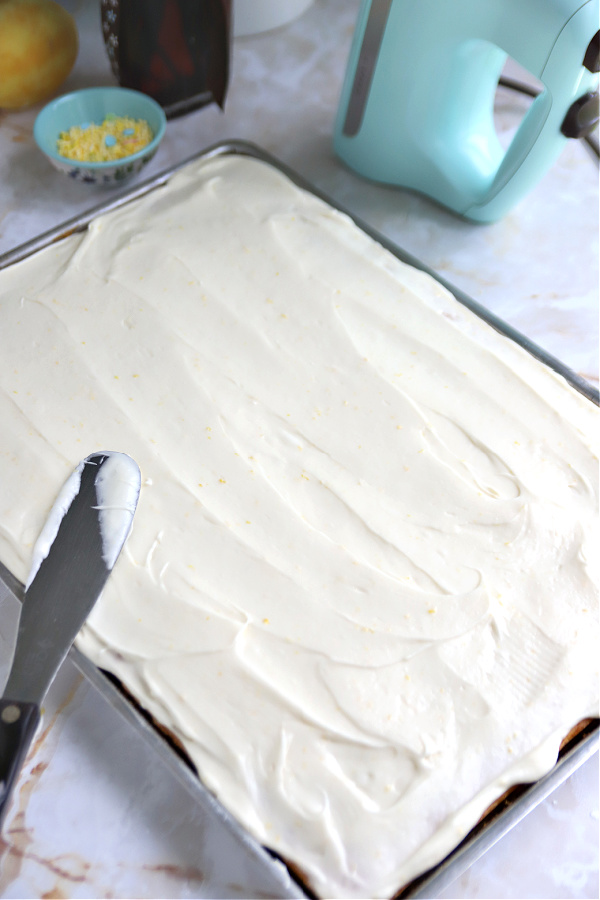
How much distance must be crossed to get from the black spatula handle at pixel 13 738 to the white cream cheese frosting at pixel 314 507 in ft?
0.34

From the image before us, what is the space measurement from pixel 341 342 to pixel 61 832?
701 mm

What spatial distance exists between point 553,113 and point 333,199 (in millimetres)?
408

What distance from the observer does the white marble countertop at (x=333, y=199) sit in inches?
32.3

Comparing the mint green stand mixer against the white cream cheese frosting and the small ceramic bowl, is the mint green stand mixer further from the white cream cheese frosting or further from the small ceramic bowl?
the small ceramic bowl

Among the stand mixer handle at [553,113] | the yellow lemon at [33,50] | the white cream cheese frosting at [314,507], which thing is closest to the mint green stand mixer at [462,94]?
the stand mixer handle at [553,113]

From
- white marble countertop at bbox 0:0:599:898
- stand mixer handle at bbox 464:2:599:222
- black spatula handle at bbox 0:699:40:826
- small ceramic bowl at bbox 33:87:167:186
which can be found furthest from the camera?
small ceramic bowl at bbox 33:87:167:186

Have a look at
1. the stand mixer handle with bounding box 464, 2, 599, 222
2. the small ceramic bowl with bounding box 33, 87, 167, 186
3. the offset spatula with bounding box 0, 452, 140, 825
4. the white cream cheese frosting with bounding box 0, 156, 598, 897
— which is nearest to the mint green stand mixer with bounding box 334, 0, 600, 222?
the stand mixer handle with bounding box 464, 2, 599, 222

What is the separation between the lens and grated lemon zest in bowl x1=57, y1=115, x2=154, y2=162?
4.39 ft

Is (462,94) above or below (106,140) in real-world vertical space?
above

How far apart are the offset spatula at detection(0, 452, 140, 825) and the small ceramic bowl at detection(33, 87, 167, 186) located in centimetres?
62

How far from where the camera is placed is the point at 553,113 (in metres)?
1.14

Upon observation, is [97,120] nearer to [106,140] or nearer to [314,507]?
[106,140]

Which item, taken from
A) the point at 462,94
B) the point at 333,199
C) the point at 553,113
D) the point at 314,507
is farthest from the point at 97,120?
the point at 314,507

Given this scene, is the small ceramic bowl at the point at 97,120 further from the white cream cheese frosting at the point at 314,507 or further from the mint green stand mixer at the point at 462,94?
the mint green stand mixer at the point at 462,94
